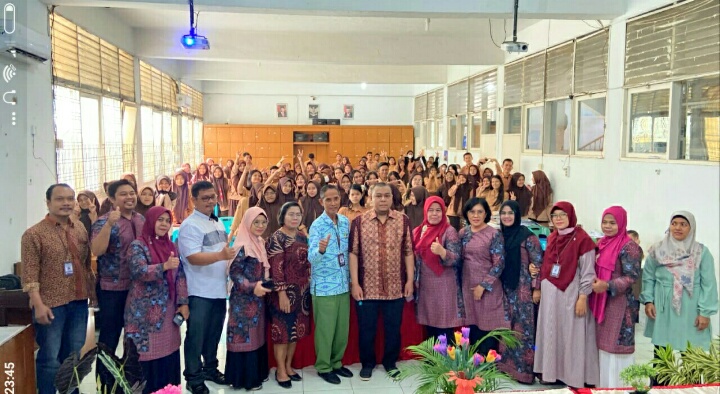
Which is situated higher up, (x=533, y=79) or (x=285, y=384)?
(x=533, y=79)

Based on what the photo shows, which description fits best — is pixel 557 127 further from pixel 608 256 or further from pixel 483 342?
pixel 483 342

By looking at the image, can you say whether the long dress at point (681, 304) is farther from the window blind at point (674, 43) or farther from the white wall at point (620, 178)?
the window blind at point (674, 43)

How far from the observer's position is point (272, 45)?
9.12m

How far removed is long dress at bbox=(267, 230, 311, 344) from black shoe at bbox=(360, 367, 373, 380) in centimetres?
57

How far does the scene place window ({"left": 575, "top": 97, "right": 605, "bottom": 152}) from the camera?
6.60m

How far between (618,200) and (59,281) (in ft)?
18.1

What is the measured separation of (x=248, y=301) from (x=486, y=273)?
174 cm

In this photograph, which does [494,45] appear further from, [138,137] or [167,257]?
[167,257]

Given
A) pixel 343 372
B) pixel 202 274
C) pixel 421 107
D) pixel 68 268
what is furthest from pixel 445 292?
pixel 421 107

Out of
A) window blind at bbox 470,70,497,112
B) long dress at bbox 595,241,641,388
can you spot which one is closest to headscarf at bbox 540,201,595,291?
long dress at bbox 595,241,641,388

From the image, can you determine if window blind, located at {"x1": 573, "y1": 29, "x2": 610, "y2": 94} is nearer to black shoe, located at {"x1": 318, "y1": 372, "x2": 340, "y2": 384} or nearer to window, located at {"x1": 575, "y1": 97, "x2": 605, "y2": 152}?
window, located at {"x1": 575, "y1": 97, "x2": 605, "y2": 152}

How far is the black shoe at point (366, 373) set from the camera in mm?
4055

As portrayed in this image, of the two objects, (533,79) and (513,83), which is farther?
(513,83)

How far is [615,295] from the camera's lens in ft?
11.6
